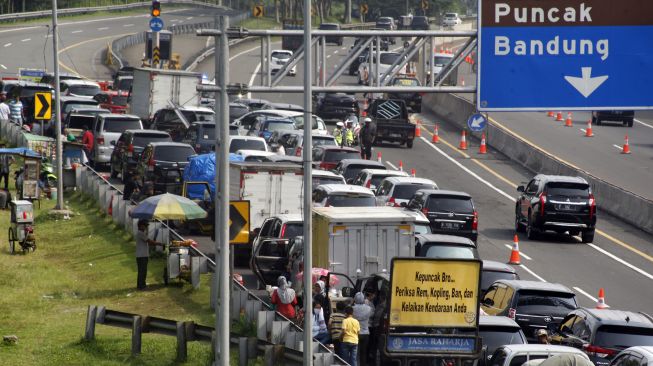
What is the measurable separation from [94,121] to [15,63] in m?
36.5

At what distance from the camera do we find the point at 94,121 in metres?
46.6

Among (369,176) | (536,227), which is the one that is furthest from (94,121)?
(536,227)

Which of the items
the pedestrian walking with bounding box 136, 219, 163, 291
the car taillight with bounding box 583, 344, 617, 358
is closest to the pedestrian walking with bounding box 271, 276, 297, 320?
the pedestrian walking with bounding box 136, 219, 163, 291

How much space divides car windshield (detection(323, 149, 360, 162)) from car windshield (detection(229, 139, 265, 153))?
198cm

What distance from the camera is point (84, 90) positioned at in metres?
59.4

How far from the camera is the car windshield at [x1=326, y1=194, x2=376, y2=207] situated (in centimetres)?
3259

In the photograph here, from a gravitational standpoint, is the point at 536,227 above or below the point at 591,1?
below

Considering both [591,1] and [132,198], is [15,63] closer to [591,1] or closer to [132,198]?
[132,198]

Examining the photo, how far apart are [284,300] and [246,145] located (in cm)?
1783

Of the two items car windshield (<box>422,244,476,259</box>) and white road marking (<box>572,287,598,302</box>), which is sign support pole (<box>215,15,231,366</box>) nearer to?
car windshield (<box>422,244,476,259</box>)

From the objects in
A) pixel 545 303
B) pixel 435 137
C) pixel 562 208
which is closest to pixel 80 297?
pixel 545 303

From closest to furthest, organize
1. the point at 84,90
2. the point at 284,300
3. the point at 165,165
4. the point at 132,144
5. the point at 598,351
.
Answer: the point at 598,351 < the point at 284,300 < the point at 165,165 < the point at 132,144 < the point at 84,90

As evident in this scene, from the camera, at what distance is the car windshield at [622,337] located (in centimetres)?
2111

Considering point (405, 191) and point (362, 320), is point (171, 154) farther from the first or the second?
point (362, 320)
